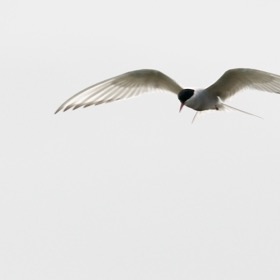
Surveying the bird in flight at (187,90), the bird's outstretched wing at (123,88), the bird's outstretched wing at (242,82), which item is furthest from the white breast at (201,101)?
the bird's outstretched wing at (123,88)

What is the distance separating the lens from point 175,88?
1291 centimetres

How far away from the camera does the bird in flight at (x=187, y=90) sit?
11805 millimetres

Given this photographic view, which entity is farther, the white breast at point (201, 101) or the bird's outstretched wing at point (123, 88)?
the white breast at point (201, 101)

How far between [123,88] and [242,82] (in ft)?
6.69

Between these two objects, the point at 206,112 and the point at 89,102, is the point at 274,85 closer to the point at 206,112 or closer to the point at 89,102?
the point at 206,112

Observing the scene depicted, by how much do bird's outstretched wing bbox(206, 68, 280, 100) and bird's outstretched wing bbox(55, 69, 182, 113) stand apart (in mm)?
693

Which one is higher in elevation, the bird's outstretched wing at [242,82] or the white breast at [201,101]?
the bird's outstretched wing at [242,82]

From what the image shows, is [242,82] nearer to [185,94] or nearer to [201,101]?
[201,101]

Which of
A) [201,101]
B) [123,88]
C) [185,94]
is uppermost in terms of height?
[123,88]

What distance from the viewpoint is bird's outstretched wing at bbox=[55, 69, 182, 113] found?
11.3 m

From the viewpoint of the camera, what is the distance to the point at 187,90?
12188mm

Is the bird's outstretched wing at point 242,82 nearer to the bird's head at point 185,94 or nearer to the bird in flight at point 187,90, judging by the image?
the bird in flight at point 187,90

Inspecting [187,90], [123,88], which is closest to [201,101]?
[187,90]

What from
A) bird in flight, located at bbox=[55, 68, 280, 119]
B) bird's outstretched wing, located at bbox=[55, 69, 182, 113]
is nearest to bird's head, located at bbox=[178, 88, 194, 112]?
bird in flight, located at bbox=[55, 68, 280, 119]
